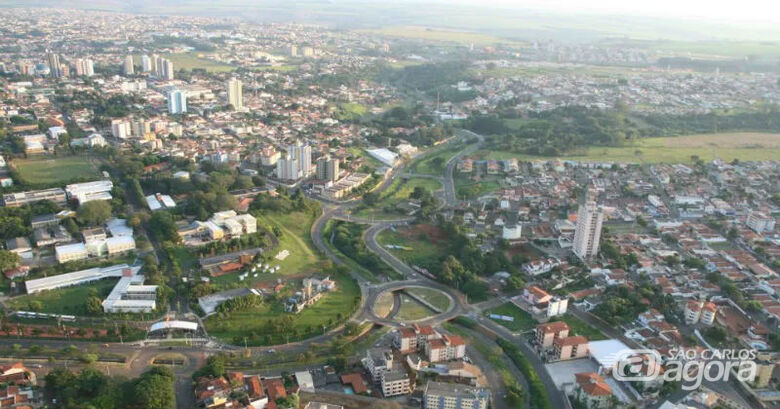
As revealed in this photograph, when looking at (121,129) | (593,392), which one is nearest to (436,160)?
(121,129)

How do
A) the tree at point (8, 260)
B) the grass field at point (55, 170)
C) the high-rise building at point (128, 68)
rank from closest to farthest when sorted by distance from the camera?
the tree at point (8, 260)
the grass field at point (55, 170)
the high-rise building at point (128, 68)

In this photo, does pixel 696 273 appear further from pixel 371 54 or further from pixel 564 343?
pixel 371 54

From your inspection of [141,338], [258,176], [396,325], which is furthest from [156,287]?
[258,176]

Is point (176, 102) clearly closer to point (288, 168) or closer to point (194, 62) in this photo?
point (288, 168)

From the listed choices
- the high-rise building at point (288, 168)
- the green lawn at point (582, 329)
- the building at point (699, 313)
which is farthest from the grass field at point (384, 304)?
the high-rise building at point (288, 168)

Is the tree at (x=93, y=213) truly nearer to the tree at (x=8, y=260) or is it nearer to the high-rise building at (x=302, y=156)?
the tree at (x=8, y=260)

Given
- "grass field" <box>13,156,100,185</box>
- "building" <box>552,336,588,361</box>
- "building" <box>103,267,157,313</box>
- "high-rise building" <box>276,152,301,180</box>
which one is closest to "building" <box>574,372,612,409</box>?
"building" <box>552,336,588,361</box>
